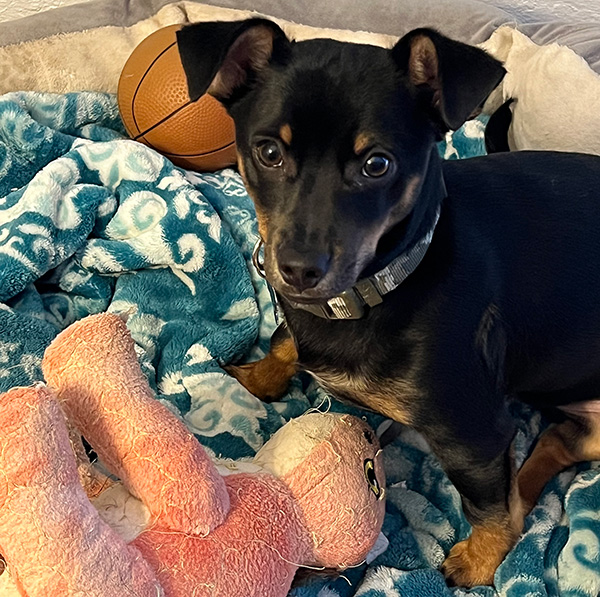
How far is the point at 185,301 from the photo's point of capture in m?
2.56

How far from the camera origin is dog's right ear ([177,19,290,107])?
5.02ft

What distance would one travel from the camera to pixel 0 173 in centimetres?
270

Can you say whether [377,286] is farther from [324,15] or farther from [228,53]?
[324,15]

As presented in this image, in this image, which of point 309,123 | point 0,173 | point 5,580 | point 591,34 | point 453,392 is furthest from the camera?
point 591,34

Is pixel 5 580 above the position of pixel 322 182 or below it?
below

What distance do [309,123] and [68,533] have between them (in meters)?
0.86

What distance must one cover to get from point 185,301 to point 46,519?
142 cm

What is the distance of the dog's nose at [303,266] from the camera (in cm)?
142

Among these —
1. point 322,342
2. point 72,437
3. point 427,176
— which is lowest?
point 322,342

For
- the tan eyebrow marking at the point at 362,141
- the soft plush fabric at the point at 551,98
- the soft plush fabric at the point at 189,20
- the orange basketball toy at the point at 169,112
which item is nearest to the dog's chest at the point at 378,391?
the tan eyebrow marking at the point at 362,141

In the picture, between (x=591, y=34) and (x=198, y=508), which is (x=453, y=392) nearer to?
(x=198, y=508)

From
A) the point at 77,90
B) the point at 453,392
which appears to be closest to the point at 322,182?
the point at 453,392

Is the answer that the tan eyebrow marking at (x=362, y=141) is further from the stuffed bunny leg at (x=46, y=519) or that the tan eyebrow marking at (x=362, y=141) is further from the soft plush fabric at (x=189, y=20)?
the soft plush fabric at (x=189, y=20)

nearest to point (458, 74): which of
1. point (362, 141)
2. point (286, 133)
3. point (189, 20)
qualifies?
point (362, 141)
